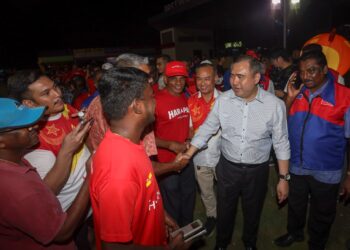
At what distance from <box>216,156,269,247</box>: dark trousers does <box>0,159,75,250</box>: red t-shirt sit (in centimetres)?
220

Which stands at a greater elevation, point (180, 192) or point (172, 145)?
point (172, 145)

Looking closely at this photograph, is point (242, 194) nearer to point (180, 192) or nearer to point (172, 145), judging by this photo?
point (180, 192)

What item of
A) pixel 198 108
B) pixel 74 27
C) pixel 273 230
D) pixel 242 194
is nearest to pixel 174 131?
pixel 198 108

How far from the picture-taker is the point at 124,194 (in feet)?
4.83

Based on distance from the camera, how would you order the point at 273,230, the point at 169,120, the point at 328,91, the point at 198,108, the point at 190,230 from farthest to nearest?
the point at 273,230 < the point at 198,108 < the point at 169,120 < the point at 328,91 < the point at 190,230

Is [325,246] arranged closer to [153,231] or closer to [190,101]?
[190,101]

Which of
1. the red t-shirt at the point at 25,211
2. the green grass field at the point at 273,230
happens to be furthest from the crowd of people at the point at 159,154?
the green grass field at the point at 273,230

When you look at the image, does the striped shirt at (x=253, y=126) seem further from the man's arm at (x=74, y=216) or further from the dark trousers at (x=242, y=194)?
the man's arm at (x=74, y=216)

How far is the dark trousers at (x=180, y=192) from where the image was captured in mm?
3867

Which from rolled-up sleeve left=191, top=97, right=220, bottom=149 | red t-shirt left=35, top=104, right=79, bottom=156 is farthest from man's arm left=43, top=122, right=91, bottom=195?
rolled-up sleeve left=191, top=97, right=220, bottom=149

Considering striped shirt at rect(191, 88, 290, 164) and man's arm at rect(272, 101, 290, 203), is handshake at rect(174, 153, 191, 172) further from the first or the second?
man's arm at rect(272, 101, 290, 203)

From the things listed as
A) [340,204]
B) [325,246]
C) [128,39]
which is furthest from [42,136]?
[128,39]

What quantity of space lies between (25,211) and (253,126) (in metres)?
2.47

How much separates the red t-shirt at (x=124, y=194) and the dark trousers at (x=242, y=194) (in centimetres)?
170
